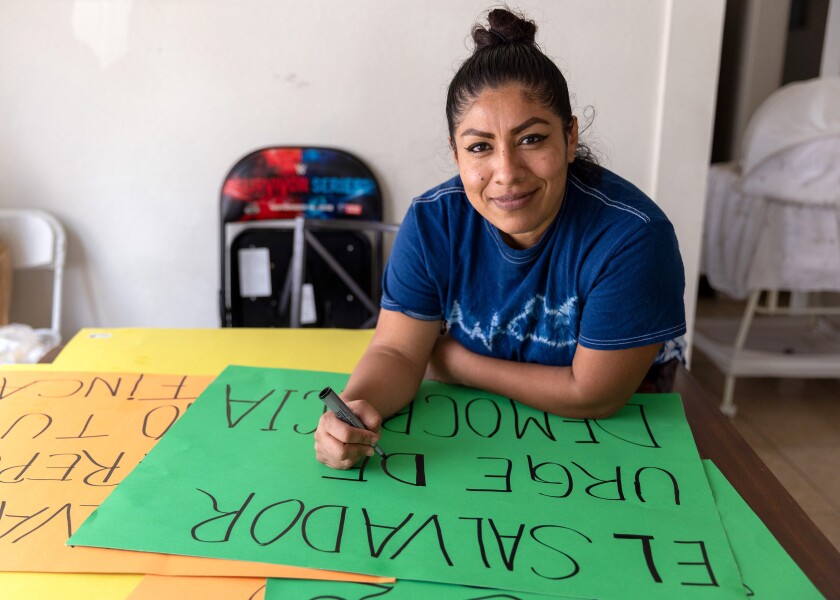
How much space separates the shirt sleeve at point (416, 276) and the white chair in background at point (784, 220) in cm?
196

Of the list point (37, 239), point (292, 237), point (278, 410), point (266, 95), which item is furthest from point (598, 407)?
point (37, 239)

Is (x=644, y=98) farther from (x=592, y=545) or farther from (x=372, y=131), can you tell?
(x=592, y=545)

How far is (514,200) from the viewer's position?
1111 millimetres

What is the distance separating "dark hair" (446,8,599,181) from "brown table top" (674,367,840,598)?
0.48 meters

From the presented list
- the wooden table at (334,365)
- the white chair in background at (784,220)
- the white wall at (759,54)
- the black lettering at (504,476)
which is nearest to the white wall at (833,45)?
the white chair in background at (784,220)

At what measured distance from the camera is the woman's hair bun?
3.73 feet

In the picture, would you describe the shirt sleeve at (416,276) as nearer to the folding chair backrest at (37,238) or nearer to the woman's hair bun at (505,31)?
the woman's hair bun at (505,31)

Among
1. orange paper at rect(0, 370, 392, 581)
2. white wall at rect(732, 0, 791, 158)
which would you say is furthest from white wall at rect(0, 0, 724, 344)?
white wall at rect(732, 0, 791, 158)

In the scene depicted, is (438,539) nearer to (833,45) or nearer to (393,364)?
(393,364)

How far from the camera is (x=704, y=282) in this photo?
467 cm

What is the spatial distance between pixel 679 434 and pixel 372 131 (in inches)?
59.7

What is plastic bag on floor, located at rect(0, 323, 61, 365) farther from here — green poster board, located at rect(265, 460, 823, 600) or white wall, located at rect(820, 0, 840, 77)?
white wall, located at rect(820, 0, 840, 77)

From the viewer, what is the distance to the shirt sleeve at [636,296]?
1.12 metres

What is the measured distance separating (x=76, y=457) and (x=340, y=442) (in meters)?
0.36
